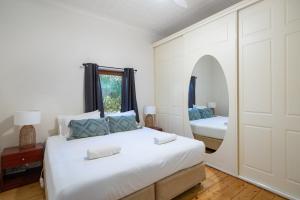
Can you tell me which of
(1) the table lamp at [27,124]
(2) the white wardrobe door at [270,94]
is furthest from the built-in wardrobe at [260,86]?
(1) the table lamp at [27,124]

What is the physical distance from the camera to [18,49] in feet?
8.36

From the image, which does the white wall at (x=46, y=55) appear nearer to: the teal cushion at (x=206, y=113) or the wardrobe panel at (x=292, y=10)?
the teal cushion at (x=206, y=113)

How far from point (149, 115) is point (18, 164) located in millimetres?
2474

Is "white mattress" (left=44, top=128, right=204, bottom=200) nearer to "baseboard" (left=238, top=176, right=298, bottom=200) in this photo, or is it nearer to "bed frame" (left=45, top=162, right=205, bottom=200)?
"bed frame" (left=45, top=162, right=205, bottom=200)

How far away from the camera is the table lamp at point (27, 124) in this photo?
2293mm

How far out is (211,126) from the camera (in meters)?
2.86

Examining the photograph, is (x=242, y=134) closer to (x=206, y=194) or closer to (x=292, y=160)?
(x=292, y=160)

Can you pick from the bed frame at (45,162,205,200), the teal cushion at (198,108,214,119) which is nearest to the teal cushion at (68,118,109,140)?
the bed frame at (45,162,205,200)

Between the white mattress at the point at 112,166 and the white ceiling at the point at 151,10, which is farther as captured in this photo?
the white ceiling at the point at 151,10

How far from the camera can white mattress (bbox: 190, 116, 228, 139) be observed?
2.65 metres

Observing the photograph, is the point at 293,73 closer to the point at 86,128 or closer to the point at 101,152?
the point at 101,152

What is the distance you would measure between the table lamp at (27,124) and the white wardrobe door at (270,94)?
3024mm

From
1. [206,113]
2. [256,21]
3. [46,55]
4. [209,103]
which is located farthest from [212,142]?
[46,55]

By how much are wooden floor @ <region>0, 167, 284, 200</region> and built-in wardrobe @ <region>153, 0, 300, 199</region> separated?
Answer: 14 cm
